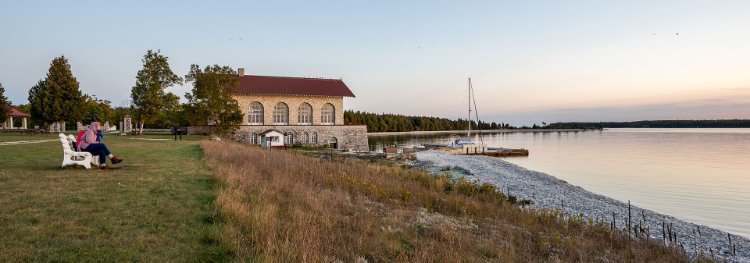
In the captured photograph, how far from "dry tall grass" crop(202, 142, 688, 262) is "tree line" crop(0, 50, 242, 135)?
27.8 meters

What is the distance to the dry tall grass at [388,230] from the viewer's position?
221 inches

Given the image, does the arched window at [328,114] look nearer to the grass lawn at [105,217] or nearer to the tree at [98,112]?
the tree at [98,112]

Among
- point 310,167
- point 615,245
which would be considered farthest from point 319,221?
point 310,167

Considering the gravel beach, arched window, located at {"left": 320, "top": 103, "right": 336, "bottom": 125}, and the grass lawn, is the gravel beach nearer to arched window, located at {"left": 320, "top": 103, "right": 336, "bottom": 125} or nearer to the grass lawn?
the grass lawn

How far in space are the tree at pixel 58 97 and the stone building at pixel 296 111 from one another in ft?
44.8

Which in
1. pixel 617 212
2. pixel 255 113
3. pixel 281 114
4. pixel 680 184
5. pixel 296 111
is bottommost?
pixel 680 184

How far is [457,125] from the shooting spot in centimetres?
15800

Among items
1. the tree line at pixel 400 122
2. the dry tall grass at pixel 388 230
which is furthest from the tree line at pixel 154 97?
the tree line at pixel 400 122

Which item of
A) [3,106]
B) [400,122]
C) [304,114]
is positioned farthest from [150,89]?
[400,122]

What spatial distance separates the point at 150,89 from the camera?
38.6 meters

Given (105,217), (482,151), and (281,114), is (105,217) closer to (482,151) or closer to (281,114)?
(281,114)

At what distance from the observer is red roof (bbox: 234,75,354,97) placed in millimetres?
45156

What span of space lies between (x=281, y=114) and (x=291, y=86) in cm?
360

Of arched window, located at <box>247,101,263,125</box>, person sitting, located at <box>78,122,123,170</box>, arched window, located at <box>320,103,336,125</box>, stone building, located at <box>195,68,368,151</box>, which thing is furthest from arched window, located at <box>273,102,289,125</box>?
person sitting, located at <box>78,122,123,170</box>
